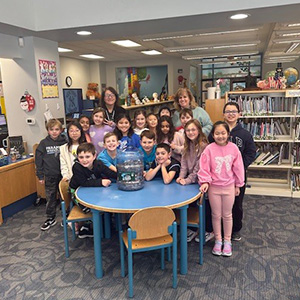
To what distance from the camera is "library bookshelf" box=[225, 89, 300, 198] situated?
4594 mm

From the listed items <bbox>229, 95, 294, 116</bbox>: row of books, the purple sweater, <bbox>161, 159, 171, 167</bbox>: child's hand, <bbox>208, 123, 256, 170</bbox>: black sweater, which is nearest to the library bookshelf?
<bbox>229, 95, 294, 116</bbox>: row of books

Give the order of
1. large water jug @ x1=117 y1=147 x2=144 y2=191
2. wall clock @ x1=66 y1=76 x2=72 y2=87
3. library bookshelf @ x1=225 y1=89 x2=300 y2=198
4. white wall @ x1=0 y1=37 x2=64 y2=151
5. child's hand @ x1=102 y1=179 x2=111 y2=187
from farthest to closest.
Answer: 1. wall clock @ x1=66 y1=76 x2=72 y2=87
2. library bookshelf @ x1=225 y1=89 x2=300 y2=198
3. white wall @ x1=0 y1=37 x2=64 y2=151
4. child's hand @ x1=102 y1=179 x2=111 y2=187
5. large water jug @ x1=117 y1=147 x2=144 y2=191

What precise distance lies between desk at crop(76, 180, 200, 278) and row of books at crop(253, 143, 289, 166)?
2.25 m

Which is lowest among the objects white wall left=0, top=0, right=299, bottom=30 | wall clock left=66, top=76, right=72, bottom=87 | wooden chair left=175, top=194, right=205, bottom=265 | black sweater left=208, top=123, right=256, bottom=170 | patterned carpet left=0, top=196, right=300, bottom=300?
patterned carpet left=0, top=196, right=300, bottom=300

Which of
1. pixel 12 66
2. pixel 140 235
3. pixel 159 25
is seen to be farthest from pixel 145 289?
pixel 12 66

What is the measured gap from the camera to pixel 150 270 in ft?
9.26

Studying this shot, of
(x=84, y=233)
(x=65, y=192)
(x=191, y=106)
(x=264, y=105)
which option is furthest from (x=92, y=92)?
(x=65, y=192)

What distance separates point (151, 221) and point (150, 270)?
2.42 ft

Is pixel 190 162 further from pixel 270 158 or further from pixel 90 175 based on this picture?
pixel 270 158

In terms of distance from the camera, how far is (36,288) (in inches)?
103

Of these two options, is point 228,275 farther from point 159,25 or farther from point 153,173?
point 159,25

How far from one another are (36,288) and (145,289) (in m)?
0.94

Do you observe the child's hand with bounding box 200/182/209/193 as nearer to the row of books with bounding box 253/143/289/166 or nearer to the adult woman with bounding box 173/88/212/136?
the adult woman with bounding box 173/88/212/136

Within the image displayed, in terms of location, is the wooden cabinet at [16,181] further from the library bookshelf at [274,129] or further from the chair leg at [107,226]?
the library bookshelf at [274,129]
